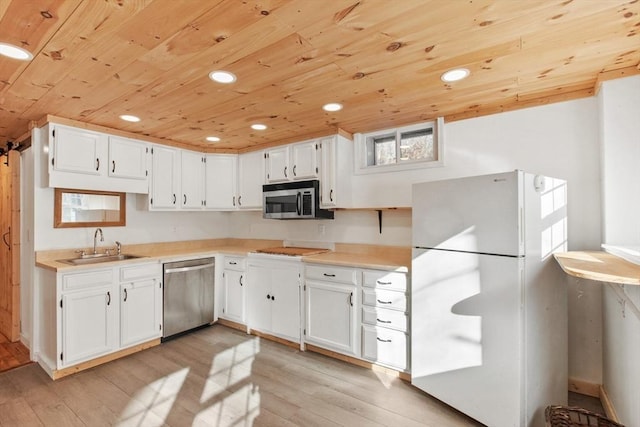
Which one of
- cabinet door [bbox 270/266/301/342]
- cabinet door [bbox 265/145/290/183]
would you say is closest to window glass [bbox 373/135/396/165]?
cabinet door [bbox 265/145/290/183]

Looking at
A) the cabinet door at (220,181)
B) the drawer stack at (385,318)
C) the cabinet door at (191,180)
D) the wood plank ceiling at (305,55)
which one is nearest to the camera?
the wood plank ceiling at (305,55)

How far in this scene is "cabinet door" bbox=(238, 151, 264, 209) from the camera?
13.1 feet

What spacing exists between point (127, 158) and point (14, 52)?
169cm

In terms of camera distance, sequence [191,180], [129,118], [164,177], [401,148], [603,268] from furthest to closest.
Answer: [191,180]
[164,177]
[401,148]
[129,118]
[603,268]

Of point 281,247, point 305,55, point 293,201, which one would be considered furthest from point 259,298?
point 305,55

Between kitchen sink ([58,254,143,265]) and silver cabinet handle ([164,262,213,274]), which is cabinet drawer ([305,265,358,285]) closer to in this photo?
silver cabinet handle ([164,262,213,274])

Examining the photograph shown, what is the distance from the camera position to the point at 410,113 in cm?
281

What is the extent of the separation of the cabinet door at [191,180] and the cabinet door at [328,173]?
1758 mm

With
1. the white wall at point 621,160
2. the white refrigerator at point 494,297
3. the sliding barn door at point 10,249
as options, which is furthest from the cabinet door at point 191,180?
the white wall at point 621,160

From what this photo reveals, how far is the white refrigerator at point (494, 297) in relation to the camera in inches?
73.2

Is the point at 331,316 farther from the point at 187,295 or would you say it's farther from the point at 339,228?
the point at 187,295

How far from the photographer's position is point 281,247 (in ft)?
13.3

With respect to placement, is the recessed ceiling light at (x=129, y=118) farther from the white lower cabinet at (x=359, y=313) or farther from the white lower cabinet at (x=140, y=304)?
the white lower cabinet at (x=359, y=313)

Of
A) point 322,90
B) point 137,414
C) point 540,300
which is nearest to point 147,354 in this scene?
point 137,414
